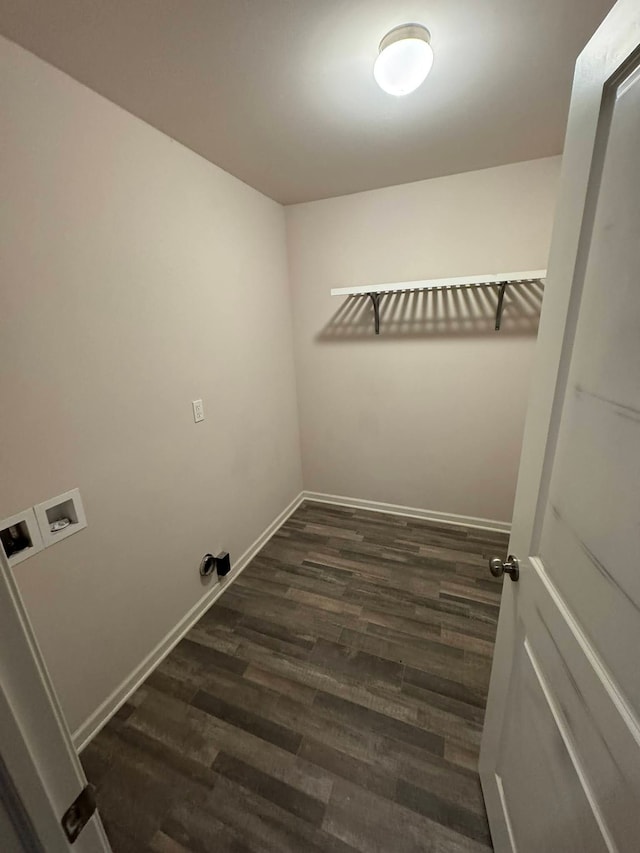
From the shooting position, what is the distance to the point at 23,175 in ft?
3.35

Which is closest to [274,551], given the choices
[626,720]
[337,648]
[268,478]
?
[268,478]

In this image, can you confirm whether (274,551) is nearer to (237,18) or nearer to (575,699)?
(575,699)

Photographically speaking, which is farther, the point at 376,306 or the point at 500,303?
the point at 376,306

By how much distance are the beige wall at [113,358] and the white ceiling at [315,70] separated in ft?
0.56

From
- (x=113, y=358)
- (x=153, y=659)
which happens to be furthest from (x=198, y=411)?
(x=153, y=659)

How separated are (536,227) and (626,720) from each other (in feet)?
7.67

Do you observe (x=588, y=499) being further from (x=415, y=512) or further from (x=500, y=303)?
(x=415, y=512)

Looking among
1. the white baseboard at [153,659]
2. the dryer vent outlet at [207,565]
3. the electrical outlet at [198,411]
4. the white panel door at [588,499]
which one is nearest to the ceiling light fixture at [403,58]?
the white panel door at [588,499]

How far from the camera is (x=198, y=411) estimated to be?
1771mm

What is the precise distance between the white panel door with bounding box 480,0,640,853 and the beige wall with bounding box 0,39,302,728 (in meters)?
1.47

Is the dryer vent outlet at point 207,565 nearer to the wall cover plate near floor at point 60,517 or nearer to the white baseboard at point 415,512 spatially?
the wall cover plate near floor at point 60,517

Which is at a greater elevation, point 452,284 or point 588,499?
point 452,284

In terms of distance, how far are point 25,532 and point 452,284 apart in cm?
230

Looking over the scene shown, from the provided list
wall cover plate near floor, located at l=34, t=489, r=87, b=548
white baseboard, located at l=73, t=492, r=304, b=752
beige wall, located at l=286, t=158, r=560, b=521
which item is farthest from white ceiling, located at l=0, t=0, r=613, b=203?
white baseboard, located at l=73, t=492, r=304, b=752
